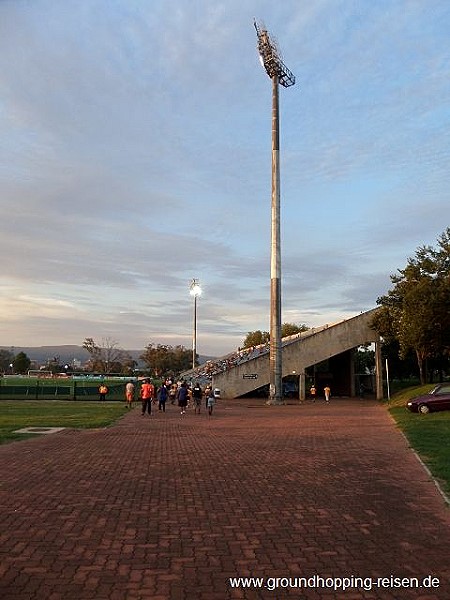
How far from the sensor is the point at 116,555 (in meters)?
5.29

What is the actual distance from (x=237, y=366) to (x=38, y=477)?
107 feet

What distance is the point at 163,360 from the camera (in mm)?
100500

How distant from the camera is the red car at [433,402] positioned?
21.9 metres

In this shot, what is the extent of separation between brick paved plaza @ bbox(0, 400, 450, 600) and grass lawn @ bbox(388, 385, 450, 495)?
1.00 ft

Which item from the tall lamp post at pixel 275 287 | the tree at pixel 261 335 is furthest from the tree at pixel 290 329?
the tall lamp post at pixel 275 287

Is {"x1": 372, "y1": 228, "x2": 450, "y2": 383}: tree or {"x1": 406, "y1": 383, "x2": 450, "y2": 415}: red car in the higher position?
{"x1": 372, "y1": 228, "x2": 450, "y2": 383}: tree

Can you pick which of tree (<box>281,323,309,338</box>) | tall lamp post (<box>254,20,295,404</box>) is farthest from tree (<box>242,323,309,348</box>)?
→ tall lamp post (<box>254,20,295,404</box>)

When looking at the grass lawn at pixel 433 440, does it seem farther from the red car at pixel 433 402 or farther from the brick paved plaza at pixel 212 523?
the red car at pixel 433 402

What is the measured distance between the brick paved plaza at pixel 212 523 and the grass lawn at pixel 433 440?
31cm

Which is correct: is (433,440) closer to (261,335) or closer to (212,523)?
(212,523)

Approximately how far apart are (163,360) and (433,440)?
88.6m

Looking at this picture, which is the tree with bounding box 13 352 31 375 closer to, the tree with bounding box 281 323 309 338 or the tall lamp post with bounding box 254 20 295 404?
the tree with bounding box 281 323 309 338

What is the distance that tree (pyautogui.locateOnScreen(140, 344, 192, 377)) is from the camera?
101 meters

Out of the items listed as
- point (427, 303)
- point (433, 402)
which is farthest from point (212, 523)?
point (427, 303)
